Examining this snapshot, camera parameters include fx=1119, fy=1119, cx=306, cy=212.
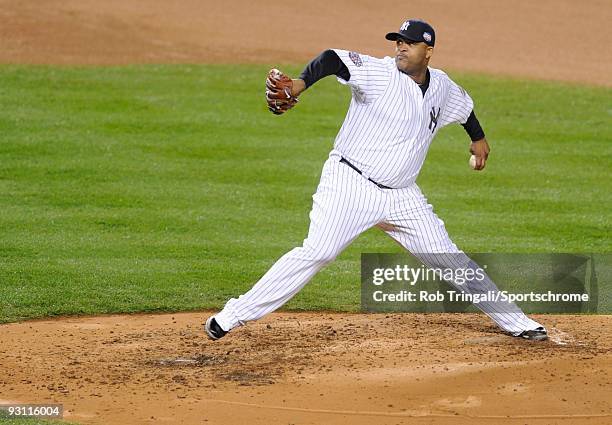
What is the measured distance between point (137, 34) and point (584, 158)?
7.82 m

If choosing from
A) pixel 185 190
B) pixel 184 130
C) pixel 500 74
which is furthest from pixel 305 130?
pixel 500 74

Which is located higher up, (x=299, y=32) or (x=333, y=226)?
(x=299, y=32)

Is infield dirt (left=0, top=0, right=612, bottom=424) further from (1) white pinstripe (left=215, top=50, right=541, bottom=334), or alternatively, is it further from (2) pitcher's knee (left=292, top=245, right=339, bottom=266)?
(2) pitcher's knee (left=292, top=245, right=339, bottom=266)

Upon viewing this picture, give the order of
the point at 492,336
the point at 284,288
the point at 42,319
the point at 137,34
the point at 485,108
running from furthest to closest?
the point at 137,34
the point at 485,108
the point at 42,319
the point at 492,336
the point at 284,288

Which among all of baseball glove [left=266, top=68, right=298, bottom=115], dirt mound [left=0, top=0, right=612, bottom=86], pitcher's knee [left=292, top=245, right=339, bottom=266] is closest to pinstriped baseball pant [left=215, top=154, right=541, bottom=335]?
pitcher's knee [left=292, top=245, right=339, bottom=266]

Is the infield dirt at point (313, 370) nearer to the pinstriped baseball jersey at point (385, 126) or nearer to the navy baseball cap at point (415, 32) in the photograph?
the pinstriped baseball jersey at point (385, 126)

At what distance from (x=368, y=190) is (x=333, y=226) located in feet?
0.96

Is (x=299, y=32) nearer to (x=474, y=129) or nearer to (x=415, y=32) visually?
(x=474, y=129)

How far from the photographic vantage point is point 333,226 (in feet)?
19.9

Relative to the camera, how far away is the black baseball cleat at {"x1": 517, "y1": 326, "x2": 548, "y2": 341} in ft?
21.8

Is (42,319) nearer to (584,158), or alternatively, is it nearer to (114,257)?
(114,257)

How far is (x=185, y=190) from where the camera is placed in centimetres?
1098

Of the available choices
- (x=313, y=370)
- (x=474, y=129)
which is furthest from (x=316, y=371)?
(x=474, y=129)

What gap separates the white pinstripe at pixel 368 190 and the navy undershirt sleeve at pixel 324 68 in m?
0.04
